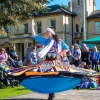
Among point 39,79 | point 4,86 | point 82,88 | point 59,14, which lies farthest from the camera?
point 59,14

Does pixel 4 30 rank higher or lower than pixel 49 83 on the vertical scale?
higher

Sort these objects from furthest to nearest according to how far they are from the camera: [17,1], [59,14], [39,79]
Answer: [59,14] < [17,1] < [39,79]

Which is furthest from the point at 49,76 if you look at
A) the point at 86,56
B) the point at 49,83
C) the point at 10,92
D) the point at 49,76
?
the point at 86,56

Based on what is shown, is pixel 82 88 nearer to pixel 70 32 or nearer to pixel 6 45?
pixel 70 32

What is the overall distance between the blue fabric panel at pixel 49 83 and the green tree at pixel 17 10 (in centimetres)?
1010

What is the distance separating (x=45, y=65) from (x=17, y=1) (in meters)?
9.93

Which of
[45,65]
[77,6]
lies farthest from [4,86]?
[77,6]

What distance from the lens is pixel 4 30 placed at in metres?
17.0

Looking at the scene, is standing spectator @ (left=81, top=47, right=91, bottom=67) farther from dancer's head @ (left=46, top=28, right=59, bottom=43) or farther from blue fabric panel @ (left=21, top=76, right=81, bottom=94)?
blue fabric panel @ (left=21, top=76, right=81, bottom=94)

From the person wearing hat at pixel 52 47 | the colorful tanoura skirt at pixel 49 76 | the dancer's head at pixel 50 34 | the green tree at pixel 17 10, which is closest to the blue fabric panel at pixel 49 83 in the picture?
the colorful tanoura skirt at pixel 49 76

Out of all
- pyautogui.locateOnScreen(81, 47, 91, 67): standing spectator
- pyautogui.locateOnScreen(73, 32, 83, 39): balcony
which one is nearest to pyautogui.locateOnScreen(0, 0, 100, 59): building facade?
pyautogui.locateOnScreen(73, 32, 83, 39): balcony

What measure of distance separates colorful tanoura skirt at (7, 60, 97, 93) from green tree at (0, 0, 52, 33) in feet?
32.7

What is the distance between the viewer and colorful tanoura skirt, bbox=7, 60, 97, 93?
614 cm

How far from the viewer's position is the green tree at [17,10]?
15.9 meters
